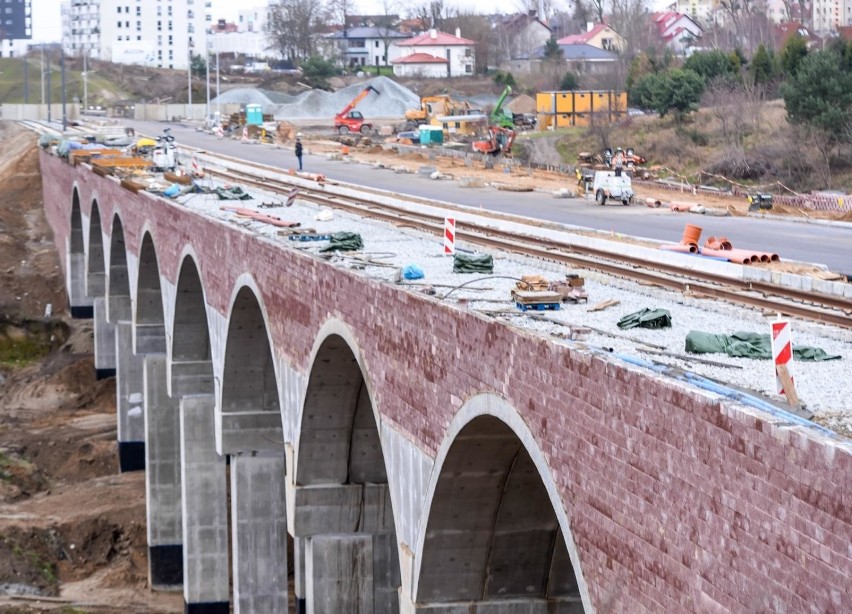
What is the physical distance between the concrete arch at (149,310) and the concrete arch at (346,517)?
1710 centimetres

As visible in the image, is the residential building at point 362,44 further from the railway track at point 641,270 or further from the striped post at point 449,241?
the striped post at point 449,241

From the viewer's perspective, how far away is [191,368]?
112 ft

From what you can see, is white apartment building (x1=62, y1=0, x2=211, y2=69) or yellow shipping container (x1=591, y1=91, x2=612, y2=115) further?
white apartment building (x1=62, y1=0, x2=211, y2=69)

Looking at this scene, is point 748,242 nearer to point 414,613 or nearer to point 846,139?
point 414,613

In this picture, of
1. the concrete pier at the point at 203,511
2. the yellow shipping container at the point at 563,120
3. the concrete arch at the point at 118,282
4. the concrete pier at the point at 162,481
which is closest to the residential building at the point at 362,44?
the yellow shipping container at the point at 563,120

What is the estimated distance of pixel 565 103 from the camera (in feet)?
293

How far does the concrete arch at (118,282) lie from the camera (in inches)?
1820

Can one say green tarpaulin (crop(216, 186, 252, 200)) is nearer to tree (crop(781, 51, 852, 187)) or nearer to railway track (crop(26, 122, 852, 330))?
railway track (crop(26, 122, 852, 330))

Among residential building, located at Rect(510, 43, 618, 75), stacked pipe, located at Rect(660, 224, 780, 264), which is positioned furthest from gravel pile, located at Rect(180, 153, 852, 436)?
residential building, located at Rect(510, 43, 618, 75)

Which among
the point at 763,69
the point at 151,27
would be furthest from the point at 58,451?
the point at 151,27

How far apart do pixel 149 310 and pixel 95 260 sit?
14.7 metres

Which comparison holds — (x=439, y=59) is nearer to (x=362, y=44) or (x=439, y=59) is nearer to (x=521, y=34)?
(x=521, y=34)

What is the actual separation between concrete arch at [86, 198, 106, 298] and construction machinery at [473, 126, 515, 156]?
2065 cm

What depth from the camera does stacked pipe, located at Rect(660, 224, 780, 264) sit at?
22500 mm
